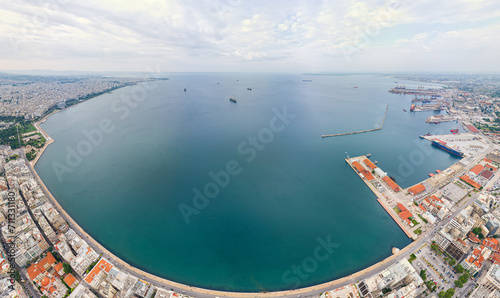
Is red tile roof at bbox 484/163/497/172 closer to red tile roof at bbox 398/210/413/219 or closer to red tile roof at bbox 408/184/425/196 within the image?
red tile roof at bbox 408/184/425/196

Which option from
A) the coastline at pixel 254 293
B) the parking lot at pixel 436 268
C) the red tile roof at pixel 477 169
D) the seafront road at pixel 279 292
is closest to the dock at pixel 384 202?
the seafront road at pixel 279 292

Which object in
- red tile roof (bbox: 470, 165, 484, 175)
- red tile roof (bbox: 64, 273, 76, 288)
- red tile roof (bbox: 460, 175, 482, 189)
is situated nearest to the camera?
red tile roof (bbox: 64, 273, 76, 288)

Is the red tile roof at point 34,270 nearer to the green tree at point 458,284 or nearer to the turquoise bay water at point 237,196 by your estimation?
the turquoise bay water at point 237,196

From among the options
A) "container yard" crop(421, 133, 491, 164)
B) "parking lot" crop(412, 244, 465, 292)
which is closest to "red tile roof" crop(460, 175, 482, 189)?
"container yard" crop(421, 133, 491, 164)

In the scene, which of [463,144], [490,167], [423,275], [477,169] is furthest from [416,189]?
[463,144]

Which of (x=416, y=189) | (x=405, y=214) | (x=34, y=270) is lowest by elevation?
(x=34, y=270)

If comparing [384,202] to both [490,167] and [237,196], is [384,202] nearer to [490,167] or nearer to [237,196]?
[237,196]

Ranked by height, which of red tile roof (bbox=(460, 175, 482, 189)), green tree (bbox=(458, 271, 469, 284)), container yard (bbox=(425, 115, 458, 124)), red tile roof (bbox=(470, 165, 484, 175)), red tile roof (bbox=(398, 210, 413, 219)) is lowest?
green tree (bbox=(458, 271, 469, 284))

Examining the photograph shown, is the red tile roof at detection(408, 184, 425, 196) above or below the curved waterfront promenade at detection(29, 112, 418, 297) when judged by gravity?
above
